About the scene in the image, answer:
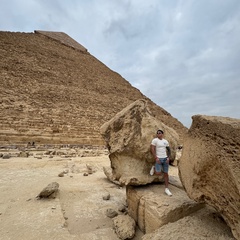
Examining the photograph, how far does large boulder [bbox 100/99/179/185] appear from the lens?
8.42 ft

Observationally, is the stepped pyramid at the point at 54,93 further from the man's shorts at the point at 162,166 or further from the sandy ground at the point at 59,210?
the man's shorts at the point at 162,166

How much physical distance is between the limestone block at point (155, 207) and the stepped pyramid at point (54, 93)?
36.6ft

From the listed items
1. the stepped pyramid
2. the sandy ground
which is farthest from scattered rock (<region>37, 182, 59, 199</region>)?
the stepped pyramid

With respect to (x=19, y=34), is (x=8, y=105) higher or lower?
lower

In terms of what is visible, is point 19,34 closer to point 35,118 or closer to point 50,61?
point 50,61

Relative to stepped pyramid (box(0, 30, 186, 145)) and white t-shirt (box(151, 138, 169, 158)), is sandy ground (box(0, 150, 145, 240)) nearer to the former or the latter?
white t-shirt (box(151, 138, 169, 158))

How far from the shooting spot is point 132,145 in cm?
256

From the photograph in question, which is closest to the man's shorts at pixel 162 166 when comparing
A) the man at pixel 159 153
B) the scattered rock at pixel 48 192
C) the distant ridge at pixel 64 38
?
the man at pixel 159 153

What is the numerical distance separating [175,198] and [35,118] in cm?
1529

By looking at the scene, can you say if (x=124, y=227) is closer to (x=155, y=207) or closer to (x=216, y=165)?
(x=155, y=207)

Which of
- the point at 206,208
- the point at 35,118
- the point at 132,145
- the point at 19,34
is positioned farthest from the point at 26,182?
the point at 19,34

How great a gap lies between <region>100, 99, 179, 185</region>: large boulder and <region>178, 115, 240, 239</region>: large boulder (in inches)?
25.9

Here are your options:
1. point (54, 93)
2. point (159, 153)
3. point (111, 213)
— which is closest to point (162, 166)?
point (159, 153)

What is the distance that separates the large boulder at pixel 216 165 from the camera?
56.9 inches
